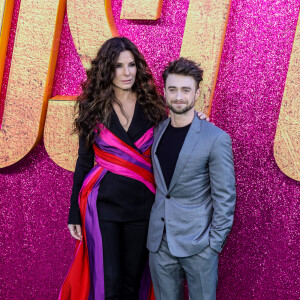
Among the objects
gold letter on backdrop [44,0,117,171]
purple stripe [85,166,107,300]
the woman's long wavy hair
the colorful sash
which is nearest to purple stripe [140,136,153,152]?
the colorful sash

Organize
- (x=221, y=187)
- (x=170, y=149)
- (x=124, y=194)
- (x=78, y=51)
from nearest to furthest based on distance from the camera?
(x=221, y=187), (x=170, y=149), (x=124, y=194), (x=78, y=51)

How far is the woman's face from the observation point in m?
2.38

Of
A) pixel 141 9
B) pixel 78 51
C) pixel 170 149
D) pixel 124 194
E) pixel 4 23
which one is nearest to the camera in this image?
pixel 170 149

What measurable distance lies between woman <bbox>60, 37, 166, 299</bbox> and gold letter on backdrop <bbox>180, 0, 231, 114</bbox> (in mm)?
306

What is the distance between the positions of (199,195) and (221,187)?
0.13 m

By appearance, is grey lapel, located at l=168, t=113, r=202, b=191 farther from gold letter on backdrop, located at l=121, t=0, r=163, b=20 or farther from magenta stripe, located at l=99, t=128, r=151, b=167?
gold letter on backdrop, located at l=121, t=0, r=163, b=20

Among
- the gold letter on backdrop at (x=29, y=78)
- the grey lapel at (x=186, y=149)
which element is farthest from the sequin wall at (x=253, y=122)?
the grey lapel at (x=186, y=149)

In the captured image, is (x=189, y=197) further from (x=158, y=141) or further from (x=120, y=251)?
(x=120, y=251)

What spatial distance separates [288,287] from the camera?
2.53 metres

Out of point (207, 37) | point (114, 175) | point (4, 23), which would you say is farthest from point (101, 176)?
point (4, 23)

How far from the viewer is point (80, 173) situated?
2.45 meters

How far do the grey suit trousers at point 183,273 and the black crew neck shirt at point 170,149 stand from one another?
0.31 m

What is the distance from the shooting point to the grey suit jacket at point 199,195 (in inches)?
79.4

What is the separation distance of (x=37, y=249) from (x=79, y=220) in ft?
2.46
